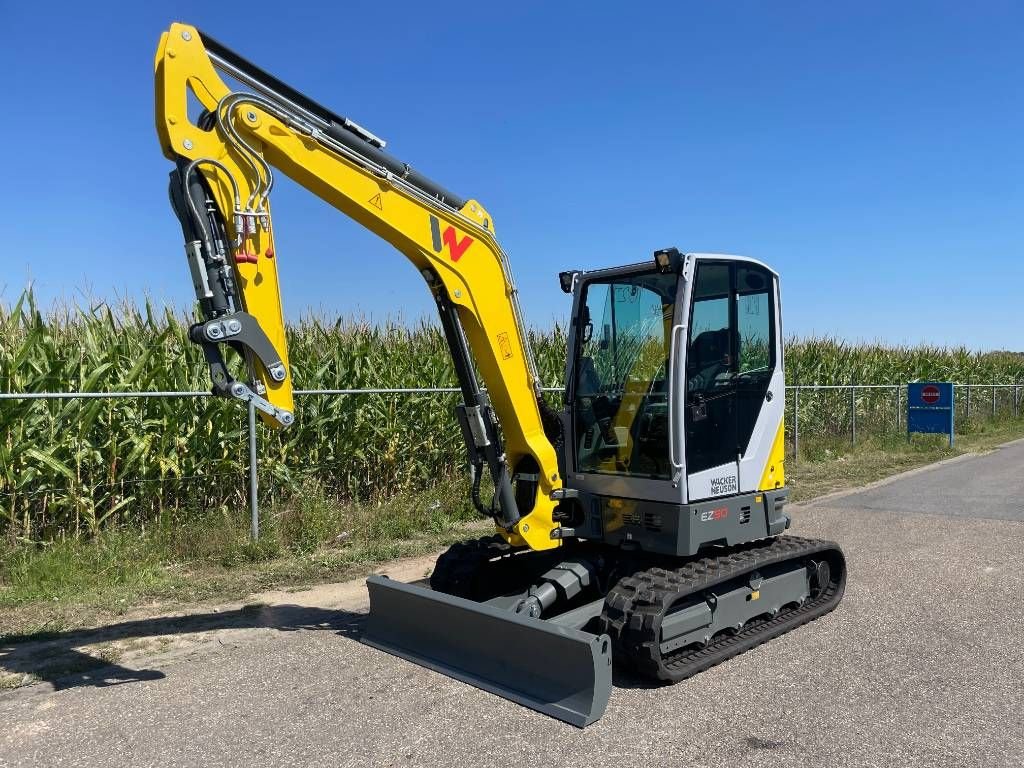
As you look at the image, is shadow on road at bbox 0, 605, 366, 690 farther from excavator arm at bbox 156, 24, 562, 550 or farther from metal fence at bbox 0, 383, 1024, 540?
metal fence at bbox 0, 383, 1024, 540

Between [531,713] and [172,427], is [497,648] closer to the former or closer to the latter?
[531,713]

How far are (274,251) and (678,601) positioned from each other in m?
3.33

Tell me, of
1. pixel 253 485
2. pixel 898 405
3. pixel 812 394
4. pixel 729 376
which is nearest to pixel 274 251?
pixel 729 376

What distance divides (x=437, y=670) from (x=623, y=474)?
1870 millimetres

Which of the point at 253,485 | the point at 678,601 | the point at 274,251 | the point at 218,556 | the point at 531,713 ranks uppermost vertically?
the point at 274,251

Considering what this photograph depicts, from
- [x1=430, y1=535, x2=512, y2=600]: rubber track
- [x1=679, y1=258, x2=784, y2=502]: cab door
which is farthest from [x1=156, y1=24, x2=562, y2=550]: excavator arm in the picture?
[x1=679, y1=258, x2=784, y2=502]: cab door

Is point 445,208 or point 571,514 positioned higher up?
point 445,208

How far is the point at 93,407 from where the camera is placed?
7.96m

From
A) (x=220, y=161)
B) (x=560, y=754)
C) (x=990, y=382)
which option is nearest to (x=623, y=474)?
(x=560, y=754)

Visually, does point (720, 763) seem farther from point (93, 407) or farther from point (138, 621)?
point (93, 407)

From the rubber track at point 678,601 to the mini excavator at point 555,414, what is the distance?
16mm

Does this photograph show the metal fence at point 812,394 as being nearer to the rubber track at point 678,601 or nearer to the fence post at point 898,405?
the fence post at point 898,405

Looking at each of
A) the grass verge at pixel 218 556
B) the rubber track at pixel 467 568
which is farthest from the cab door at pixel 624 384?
the grass verge at pixel 218 556

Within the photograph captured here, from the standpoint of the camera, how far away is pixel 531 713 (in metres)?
4.50
